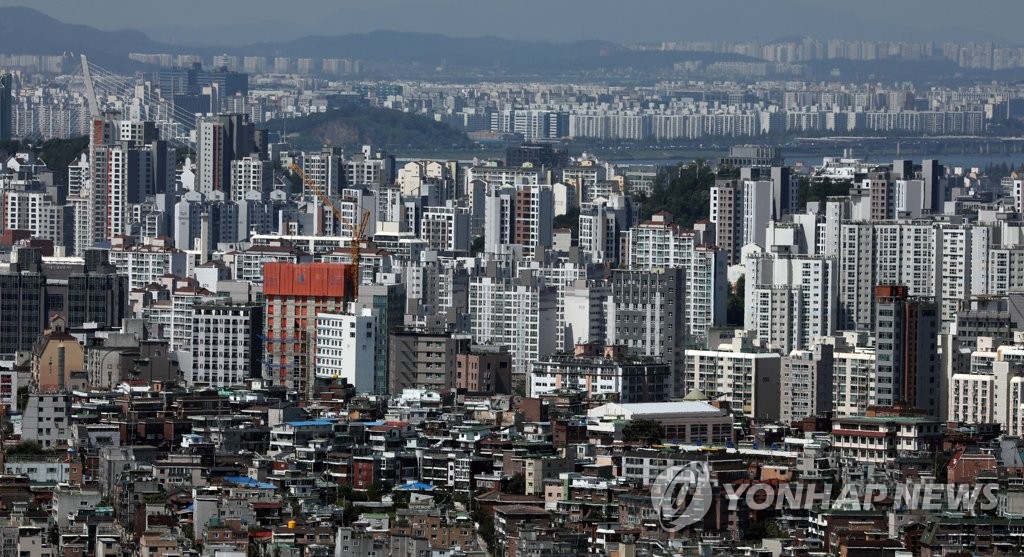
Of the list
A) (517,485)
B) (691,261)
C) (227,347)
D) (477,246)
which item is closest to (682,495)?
(517,485)

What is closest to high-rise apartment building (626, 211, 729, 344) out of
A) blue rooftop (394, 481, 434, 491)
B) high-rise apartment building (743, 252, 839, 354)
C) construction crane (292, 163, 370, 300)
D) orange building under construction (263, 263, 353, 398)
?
high-rise apartment building (743, 252, 839, 354)

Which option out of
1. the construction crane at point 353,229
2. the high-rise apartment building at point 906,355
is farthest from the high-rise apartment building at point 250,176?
the high-rise apartment building at point 906,355

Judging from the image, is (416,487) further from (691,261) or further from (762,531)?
(691,261)

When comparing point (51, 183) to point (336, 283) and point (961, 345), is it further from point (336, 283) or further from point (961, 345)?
point (961, 345)

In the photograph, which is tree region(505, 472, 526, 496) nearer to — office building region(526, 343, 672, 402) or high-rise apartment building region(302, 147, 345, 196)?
office building region(526, 343, 672, 402)

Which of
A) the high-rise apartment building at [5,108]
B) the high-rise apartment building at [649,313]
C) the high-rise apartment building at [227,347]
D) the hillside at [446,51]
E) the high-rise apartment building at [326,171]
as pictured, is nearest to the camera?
the high-rise apartment building at [227,347]

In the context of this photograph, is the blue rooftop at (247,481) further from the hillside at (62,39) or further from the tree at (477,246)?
the hillside at (62,39)
